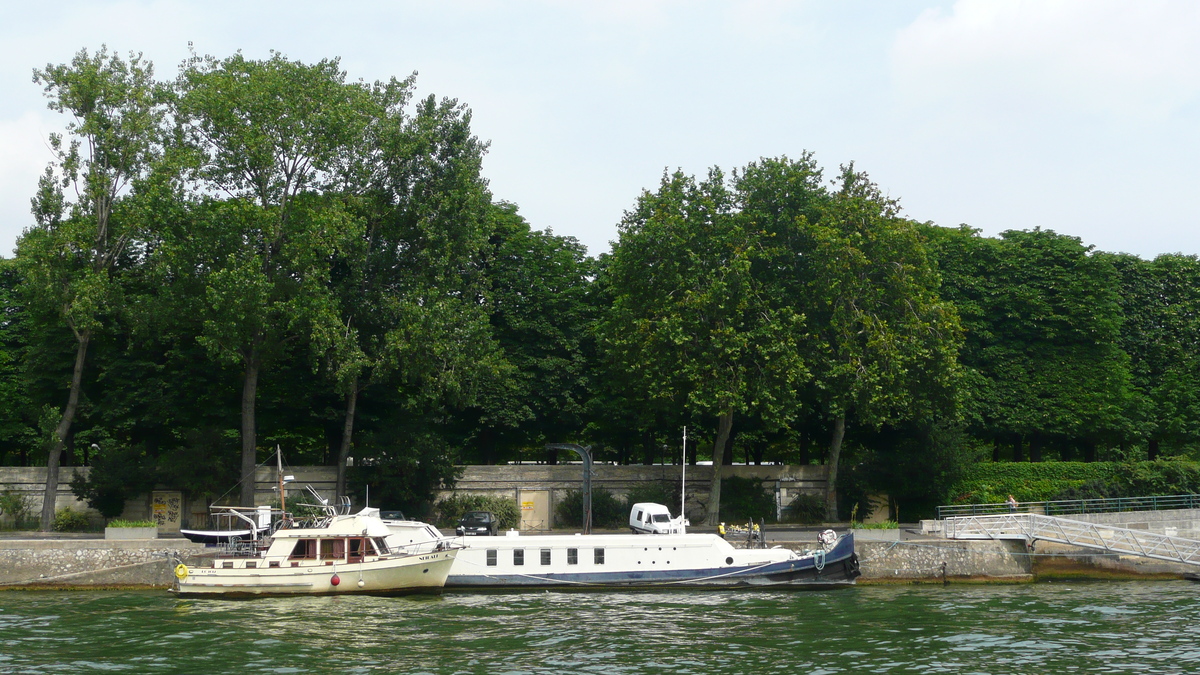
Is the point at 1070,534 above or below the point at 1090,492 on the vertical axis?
below

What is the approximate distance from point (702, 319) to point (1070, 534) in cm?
1918

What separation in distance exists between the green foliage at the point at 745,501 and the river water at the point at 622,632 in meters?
17.7

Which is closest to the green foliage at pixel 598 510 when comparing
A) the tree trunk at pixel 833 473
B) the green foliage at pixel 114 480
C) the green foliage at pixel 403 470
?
the green foliage at pixel 403 470

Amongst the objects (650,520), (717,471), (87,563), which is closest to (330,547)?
(87,563)

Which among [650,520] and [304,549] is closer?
[304,549]

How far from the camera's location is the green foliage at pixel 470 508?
59.2m

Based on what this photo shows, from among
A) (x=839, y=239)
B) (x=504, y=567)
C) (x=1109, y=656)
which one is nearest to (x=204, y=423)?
(x=504, y=567)

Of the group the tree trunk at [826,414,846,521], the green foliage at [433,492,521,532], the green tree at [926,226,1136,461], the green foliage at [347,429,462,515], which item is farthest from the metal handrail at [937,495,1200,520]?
the green foliage at [347,429,462,515]

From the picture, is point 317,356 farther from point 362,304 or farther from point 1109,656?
point 1109,656

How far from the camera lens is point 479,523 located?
5425cm

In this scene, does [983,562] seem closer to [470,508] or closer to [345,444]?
[470,508]

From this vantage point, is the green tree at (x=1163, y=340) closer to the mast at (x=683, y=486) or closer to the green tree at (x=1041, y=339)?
the green tree at (x=1041, y=339)

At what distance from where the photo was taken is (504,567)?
4503 centimetres

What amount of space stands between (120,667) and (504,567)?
19.1 meters
